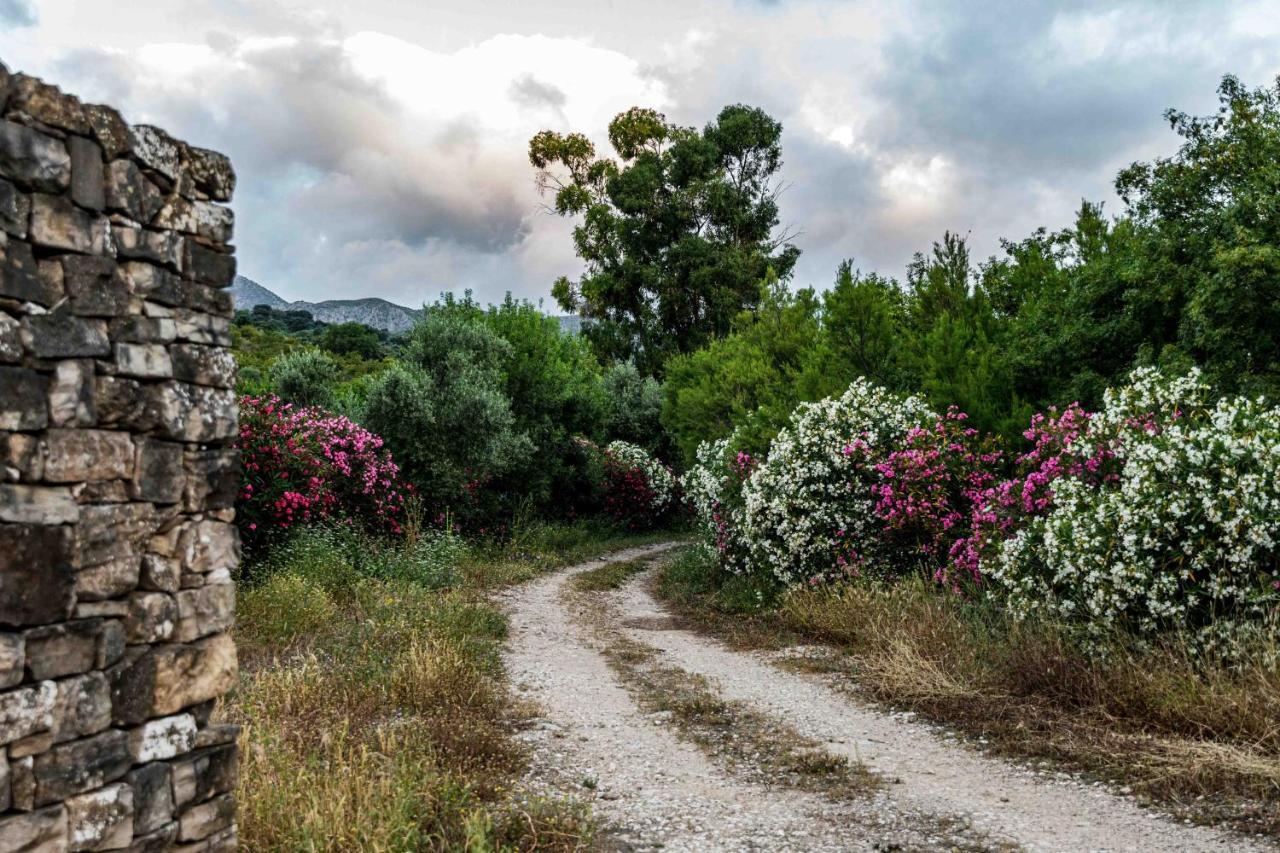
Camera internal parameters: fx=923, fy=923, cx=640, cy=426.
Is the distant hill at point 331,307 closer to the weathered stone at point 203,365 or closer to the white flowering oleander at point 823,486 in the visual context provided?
the white flowering oleander at point 823,486

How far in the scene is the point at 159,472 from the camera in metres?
3.64

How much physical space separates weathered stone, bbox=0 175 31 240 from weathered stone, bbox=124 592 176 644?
139 centimetres

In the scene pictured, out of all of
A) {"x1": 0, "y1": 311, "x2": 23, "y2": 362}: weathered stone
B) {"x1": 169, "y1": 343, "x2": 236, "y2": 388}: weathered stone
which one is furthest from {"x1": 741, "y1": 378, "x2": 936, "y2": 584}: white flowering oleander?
{"x1": 0, "y1": 311, "x2": 23, "y2": 362}: weathered stone

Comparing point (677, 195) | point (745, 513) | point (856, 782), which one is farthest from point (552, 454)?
point (856, 782)

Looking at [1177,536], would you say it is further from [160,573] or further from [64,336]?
[64,336]

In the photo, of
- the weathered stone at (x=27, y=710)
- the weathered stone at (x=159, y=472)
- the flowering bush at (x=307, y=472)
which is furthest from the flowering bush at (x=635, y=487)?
the weathered stone at (x=27, y=710)

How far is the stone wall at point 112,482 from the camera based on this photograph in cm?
319

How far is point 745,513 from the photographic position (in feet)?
44.9

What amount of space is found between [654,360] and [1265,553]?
1068 inches

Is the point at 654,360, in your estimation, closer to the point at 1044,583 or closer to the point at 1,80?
the point at 1044,583

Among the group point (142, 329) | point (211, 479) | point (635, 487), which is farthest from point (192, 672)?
point (635, 487)

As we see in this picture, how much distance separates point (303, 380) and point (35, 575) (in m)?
15.7

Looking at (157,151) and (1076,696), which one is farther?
(1076,696)

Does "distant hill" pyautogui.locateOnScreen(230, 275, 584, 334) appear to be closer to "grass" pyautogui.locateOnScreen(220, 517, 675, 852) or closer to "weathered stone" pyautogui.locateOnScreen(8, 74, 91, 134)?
"grass" pyautogui.locateOnScreen(220, 517, 675, 852)
